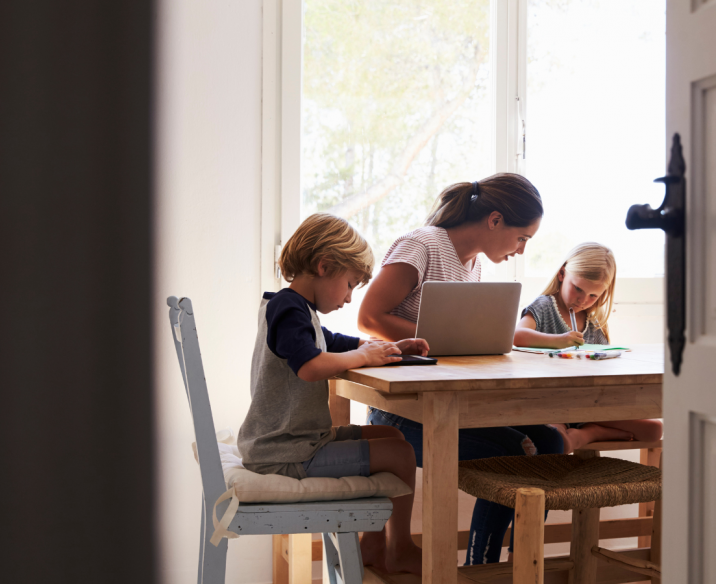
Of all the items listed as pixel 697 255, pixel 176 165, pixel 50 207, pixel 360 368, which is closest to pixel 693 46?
pixel 697 255

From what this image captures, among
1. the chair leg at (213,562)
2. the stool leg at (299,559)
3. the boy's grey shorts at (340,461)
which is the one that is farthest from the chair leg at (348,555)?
the stool leg at (299,559)

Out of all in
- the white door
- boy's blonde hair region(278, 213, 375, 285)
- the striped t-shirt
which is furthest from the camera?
the striped t-shirt

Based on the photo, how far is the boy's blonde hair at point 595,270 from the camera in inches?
74.5

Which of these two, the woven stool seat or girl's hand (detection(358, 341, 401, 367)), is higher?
girl's hand (detection(358, 341, 401, 367))

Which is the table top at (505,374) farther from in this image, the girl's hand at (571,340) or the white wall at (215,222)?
the white wall at (215,222)

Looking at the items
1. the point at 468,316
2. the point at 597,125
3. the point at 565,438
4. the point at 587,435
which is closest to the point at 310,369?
the point at 468,316

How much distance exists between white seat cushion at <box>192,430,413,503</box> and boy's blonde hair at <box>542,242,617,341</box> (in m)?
1.00

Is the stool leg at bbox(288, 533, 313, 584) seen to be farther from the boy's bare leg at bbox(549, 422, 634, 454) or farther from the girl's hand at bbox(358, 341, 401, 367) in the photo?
the boy's bare leg at bbox(549, 422, 634, 454)

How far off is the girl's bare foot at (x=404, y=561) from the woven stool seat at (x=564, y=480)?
25 centimetres

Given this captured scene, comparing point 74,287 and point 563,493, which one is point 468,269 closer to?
point 563,493

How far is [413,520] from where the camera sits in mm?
2158

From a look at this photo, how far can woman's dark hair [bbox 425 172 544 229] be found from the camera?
172 centimetres

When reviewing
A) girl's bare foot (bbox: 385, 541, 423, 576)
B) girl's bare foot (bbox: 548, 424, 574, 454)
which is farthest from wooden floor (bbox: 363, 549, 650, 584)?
girl's bare foot (bbox: 548, 424, 574, 454)

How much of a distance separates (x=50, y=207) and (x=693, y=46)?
599 mm
